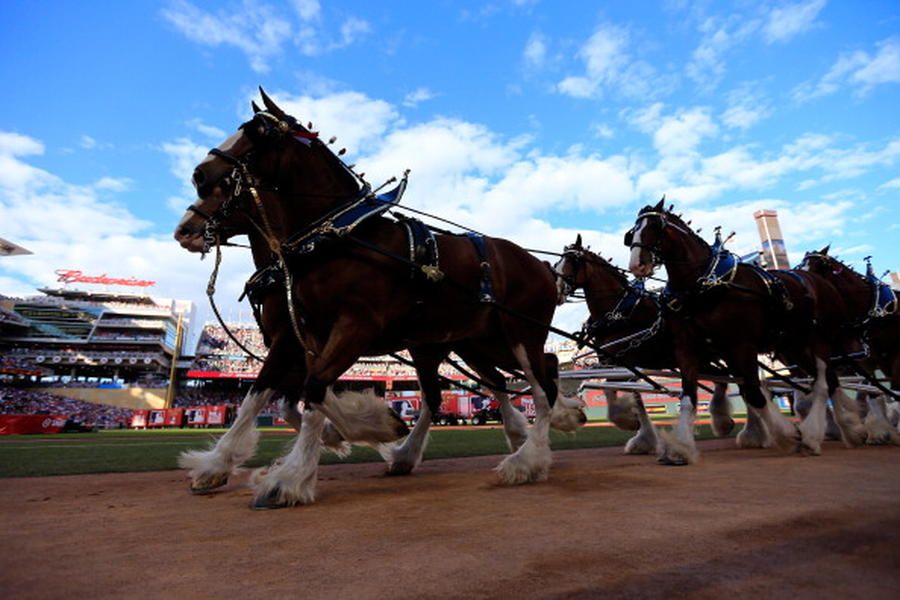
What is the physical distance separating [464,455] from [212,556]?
5372 mm

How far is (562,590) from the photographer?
1.58 m

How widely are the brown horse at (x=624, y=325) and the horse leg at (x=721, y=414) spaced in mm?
895

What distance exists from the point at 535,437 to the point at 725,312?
2.81 meters

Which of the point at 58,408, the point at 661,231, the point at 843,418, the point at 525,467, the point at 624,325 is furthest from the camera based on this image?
the point at 58,408

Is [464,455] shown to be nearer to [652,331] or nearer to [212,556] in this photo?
[652,331]

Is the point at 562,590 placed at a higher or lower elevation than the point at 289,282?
lower

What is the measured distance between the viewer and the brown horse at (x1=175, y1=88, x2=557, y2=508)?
11.1ft

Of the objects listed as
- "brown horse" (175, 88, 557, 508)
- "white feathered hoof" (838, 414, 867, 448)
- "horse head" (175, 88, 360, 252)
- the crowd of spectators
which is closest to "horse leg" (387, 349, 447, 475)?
"brown horse" (175, 88, 557, 508)

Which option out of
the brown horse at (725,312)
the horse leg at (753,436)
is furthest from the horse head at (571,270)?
the horse leg at (753,436)

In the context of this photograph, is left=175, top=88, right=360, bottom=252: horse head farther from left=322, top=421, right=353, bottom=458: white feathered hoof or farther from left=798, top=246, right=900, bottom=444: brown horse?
left=798, top=246, right=900, bottom=444: brown horse

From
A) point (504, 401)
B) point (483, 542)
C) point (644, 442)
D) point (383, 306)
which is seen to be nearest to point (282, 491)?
point (383, 306)

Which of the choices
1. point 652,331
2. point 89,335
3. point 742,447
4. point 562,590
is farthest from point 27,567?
point 89,335

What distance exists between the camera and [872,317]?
7.03 meters

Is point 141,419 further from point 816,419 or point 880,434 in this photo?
point 880,434
